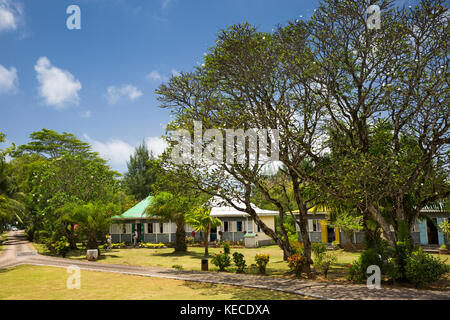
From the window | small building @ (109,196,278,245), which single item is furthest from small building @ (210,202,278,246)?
the window

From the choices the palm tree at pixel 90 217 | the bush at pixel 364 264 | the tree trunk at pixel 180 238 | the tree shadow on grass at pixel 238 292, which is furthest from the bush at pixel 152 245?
the bush at pixel 364 264

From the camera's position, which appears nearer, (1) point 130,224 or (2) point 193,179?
(2) point 193,179

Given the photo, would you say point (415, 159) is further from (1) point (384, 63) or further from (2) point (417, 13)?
(2) point (417, 13)

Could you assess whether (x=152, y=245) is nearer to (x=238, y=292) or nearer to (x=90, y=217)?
(x=90, y=217)

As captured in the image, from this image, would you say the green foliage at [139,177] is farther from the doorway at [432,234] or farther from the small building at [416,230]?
the doorway at [432,234]

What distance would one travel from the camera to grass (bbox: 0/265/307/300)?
11.0 metres

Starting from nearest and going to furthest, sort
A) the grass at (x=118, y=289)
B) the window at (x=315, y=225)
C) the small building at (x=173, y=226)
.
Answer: the grass at (x=118, y=289) < the window at (x=315, y=225) < the small building at (x=173, y=226)

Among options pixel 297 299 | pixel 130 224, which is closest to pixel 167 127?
pixel 297 299

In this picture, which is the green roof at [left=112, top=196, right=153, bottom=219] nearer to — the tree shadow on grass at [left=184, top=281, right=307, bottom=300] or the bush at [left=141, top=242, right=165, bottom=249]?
the bush at [left=141, top=242, right=165, bottom=249]

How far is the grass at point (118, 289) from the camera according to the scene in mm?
11031

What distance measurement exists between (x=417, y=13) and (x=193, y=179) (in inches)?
457

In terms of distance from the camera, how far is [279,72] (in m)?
14.0

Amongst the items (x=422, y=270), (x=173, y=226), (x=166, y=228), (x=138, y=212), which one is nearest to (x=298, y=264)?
(x=422, y=270)

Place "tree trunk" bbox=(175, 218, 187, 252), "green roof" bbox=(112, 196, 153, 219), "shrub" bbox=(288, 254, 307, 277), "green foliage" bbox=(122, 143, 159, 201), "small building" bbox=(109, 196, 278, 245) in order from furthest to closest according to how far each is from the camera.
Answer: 1. "green foliage" bbox=(122, 143, 159, 201)
2. "small building" bbox=(109, 196, 278, 245)
3. "green roof" bbox=(112, 196, 153, 219)
4. "tree trunk" bbox=(175, 218, 187, 252)
5. "shrub" bbox=(288, 254, 307, 277)
